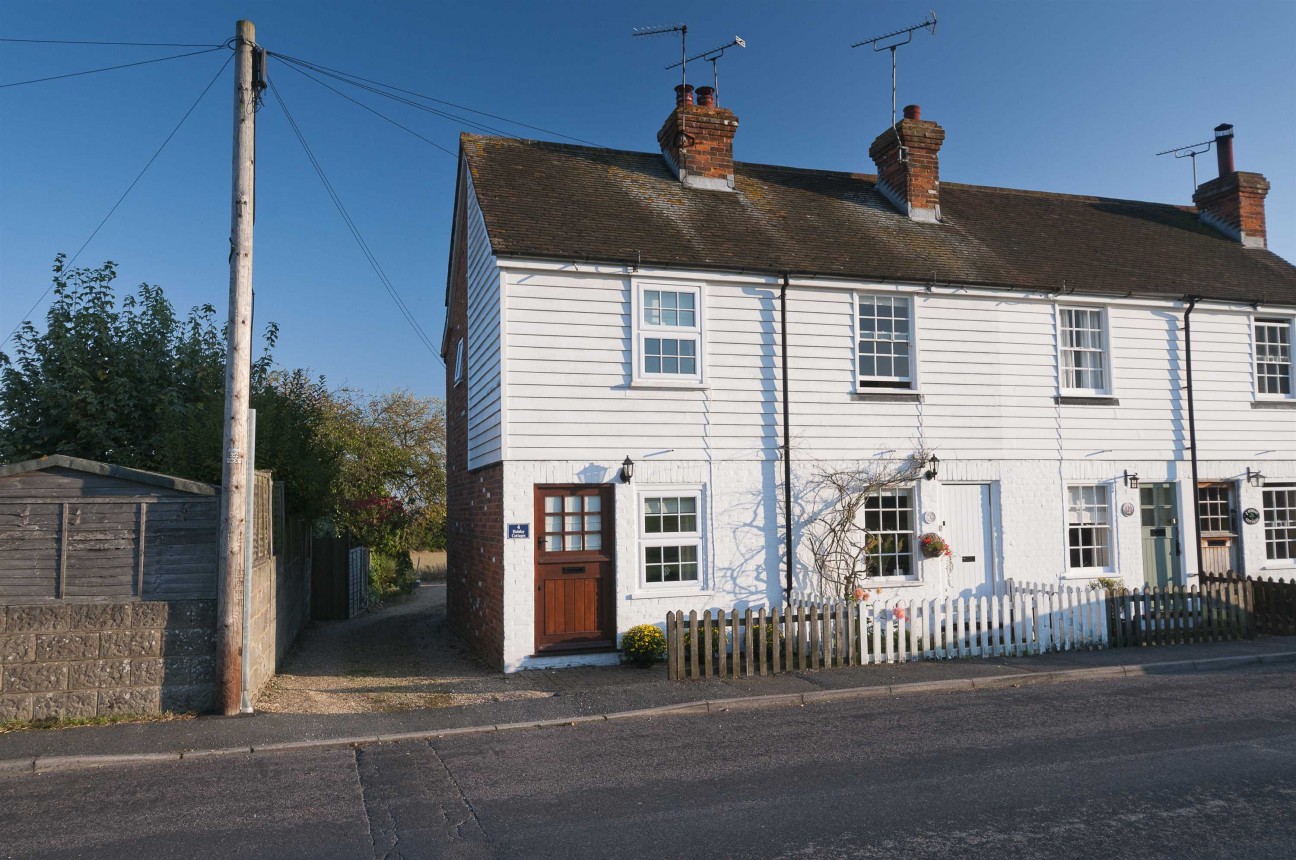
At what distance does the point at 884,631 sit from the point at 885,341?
4.42 meters

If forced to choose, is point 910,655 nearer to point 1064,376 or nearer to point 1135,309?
point 1064,376

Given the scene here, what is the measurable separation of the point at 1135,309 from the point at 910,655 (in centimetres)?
768

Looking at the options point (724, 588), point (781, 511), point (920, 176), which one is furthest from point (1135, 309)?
point (724, 588)

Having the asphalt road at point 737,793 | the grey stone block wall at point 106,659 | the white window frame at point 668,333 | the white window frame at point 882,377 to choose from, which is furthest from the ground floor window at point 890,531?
the grey stone block wall at point 106,659

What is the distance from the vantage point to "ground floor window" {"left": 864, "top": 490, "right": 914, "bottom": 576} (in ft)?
45.8

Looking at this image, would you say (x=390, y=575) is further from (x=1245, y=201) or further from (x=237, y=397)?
(x=1245, y=201)

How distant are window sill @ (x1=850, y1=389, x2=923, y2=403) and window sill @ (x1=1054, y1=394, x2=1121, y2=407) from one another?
2686mm

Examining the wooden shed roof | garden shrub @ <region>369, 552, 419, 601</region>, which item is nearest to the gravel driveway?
the wooden shed roof

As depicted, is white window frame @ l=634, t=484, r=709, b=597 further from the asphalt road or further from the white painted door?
the white painted door

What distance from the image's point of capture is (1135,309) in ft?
51.8

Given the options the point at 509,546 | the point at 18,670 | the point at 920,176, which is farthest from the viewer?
the point at 920,176

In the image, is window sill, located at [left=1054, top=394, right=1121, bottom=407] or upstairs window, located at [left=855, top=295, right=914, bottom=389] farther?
window sill, located at [left=1054, top=394, right=1121, bottom=407]

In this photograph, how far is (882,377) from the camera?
14375mm

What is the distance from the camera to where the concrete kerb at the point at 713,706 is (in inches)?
316
